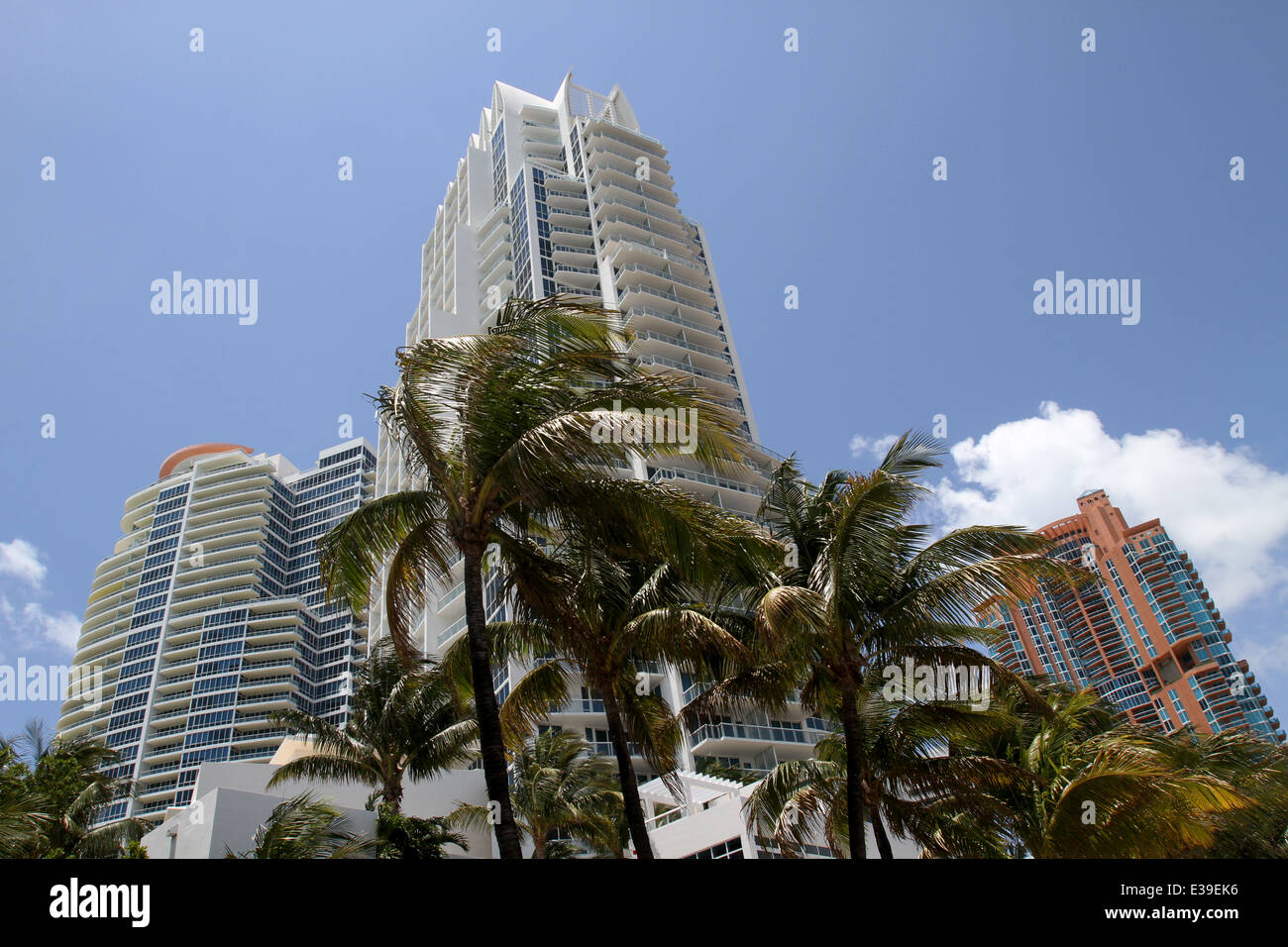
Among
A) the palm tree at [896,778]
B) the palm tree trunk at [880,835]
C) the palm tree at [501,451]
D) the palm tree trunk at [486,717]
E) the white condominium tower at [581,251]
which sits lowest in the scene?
the palm tree trunk at [880,835]

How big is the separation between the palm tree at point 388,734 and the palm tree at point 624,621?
9831 millimetres

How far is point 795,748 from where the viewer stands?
48781mm

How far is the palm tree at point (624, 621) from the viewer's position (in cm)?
1206

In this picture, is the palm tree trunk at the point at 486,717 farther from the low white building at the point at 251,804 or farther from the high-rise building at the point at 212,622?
the high-rise building at the point at 212,622

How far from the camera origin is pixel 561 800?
28266 millimetres

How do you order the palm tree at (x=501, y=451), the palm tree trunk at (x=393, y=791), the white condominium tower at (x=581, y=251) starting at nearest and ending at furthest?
the palm tree at (x=501, y=451) → the palm tree trunk at (x=393, y=791) → the white condominium tower at (x=581, y=251)

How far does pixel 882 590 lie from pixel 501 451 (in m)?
6.98

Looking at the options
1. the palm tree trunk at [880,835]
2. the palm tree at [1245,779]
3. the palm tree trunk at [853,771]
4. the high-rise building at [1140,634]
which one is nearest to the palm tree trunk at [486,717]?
the palm tree trunk at [853,771]

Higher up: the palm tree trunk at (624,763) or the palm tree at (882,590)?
the palm tree at (882,590)

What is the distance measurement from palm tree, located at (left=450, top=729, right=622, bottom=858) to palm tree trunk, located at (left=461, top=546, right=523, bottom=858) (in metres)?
18.3

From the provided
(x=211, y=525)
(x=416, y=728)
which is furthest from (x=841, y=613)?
(x=211, y=525)

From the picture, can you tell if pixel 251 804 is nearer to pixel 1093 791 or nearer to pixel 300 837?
pixel 300 837

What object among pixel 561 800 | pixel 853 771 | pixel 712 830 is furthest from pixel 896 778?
pixel 561 800
